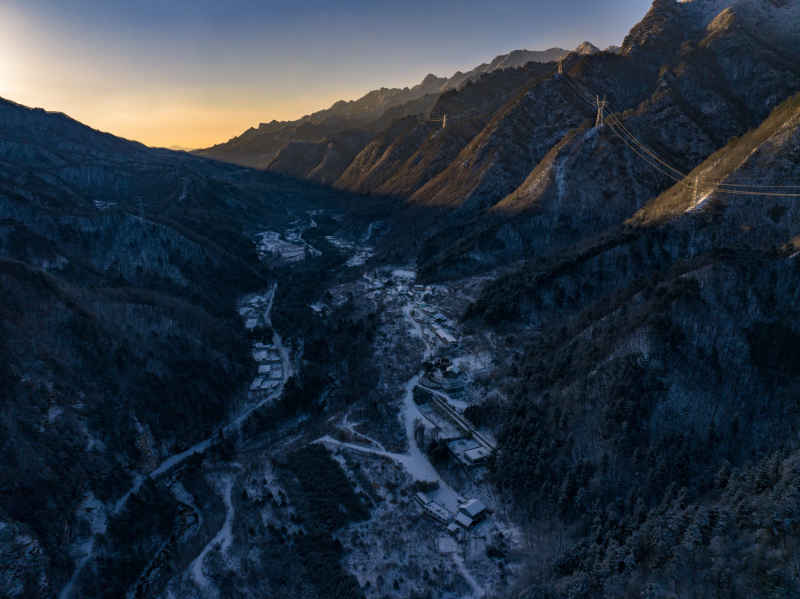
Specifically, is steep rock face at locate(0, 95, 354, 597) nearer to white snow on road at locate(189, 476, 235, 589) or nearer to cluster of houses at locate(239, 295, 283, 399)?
cluster of houses at locate(239, 295, 283, 399)

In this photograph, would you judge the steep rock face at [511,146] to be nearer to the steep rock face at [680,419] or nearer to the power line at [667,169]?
the power line at [667,169]

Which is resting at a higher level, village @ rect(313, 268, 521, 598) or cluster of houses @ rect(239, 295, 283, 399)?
cluster of houses @ rect(239, 295, 283, 399)

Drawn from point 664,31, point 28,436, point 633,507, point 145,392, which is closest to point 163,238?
point 145,392

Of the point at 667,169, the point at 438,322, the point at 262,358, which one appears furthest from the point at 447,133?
the point at 262,358

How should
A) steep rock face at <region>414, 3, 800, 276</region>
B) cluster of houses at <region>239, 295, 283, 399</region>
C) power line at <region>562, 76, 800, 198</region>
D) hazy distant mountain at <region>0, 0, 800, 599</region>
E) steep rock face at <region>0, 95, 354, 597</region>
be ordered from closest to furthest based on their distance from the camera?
hazy distant mountain at <region>0, 0, 800, 599</region> < steep rock face at <region>0, 95, 354, 597</region> < power line at <region>562, 76, 800, 198</region> < cluster of houses at <region>239, 295, 283, 399</region> < steep rock face at <region>414, 3, 800, 276</region>

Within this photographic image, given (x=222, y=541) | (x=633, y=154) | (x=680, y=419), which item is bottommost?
(x=222, y=541)

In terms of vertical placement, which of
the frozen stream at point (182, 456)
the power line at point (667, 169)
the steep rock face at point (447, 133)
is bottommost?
the frozen stream at point (182, 456)

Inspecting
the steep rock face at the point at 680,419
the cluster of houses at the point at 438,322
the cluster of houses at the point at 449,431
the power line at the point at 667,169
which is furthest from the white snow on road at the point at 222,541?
the power line at the point at 667,169

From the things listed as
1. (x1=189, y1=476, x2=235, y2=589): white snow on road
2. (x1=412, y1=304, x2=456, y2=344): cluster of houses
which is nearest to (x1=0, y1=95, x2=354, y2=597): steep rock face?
(x1=189, y1=476, x2=235, y2=589): white snow on road

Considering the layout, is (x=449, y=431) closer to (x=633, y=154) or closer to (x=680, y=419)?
(x=680, y=419)
